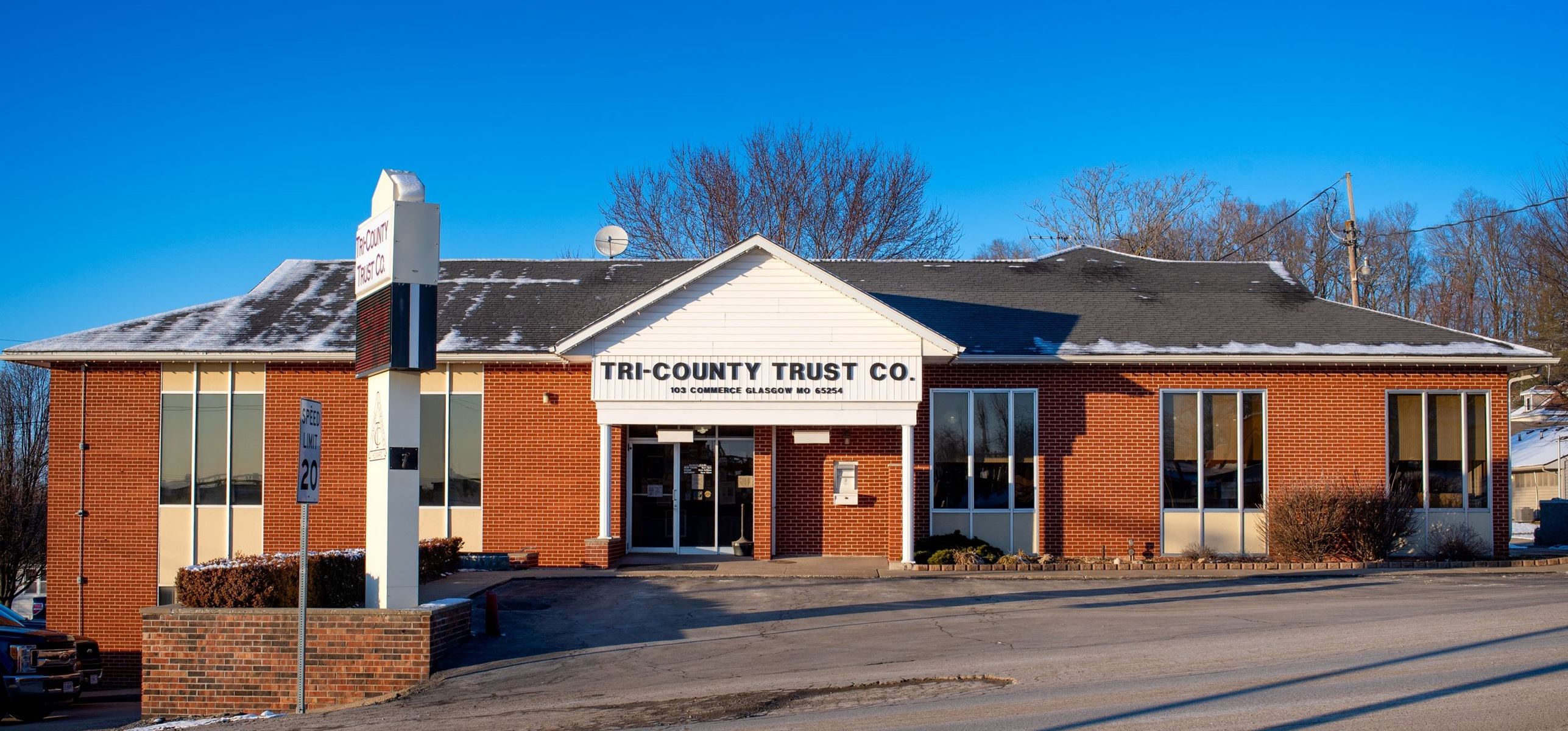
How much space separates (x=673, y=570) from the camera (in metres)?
19.4

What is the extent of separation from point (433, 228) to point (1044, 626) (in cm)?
791

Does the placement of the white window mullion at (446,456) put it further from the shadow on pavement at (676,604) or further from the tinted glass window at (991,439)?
the tinted glass window at (991,439)

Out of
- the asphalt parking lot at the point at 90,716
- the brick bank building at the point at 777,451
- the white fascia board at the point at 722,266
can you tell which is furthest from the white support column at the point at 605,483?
the asphalt parking lot at the point at 90,716

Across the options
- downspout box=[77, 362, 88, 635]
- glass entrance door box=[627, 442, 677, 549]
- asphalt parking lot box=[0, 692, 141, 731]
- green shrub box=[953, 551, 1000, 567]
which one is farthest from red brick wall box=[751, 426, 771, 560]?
downspout box=[77, 362, 88, 635]

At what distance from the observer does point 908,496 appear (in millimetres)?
19859

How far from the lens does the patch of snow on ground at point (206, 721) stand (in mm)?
11961

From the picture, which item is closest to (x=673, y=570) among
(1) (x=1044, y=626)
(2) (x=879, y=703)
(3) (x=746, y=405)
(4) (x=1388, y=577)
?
(3) (x=746, y=405)

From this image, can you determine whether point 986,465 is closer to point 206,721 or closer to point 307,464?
point 307,464

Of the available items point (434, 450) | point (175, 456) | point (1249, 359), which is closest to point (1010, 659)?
point (1249, 359)

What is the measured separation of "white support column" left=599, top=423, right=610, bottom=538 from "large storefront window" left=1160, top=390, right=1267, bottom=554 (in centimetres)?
918

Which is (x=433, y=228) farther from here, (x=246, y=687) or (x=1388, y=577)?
(x=1388, y=577)

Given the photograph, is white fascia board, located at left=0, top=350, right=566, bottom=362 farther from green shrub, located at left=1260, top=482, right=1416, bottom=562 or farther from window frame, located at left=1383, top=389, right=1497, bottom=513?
window frame, located at left=1383, top=389, right=1497, bottom=513

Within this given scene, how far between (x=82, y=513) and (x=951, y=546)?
1451 centimetres

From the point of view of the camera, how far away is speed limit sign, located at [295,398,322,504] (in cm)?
1101
